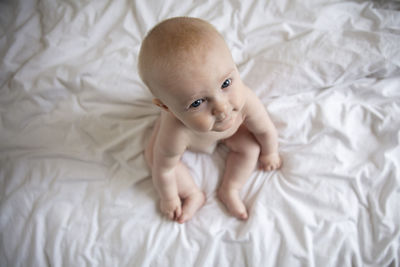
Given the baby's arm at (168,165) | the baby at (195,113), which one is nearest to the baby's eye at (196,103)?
the baby at (195,113)

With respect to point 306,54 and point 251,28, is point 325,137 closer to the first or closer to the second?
point 306,54

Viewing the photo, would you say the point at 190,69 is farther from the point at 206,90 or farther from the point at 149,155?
the point at 149,155

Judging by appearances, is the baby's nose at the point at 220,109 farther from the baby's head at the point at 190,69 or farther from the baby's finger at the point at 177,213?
the baby's finger at the point at 177,213

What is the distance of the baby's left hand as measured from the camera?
2.81ft

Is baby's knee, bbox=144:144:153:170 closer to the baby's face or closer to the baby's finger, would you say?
the baby's finger

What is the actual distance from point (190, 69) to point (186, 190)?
456 millimetres

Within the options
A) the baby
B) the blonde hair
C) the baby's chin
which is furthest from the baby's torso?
the blonde hair

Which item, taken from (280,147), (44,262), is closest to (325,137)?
(280,147)

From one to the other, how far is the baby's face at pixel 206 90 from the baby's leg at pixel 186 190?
28 cm

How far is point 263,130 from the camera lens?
2.63 ft

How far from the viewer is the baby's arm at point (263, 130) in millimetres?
764

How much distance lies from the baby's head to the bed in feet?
1.15

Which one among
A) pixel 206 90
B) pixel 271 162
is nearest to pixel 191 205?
pixel 271 162

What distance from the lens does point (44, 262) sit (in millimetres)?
792
